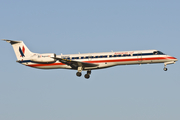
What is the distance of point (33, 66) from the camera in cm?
5269

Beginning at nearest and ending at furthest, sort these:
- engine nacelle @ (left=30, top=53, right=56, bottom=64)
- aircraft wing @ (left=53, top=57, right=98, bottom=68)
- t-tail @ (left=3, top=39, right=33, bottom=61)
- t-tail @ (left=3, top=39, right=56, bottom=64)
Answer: aircraft wing @ (left=53, top=57, right=98, bottom=68)
engine nacelle @ (left=30, top=53, right=56, bottom=64)
t-tail @ (left=3, top=39, right=56, bottom=64)
t-tail @ (left=3, top=39, right=33, bottom=61)

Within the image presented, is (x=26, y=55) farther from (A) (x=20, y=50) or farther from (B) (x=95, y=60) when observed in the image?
(B) (x=95, y=60)

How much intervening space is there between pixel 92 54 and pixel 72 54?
3.66m

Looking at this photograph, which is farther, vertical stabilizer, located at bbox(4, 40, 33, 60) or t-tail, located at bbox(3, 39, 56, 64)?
vertical stabilizer, located at bbox(4, 40, 33, 60)

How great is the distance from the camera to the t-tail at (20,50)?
5406cm

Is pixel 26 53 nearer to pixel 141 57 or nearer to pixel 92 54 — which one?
pixel 92 54

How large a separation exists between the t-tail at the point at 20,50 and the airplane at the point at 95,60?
1.93m

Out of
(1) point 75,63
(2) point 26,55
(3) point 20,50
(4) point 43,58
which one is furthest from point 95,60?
(3) point 20,50

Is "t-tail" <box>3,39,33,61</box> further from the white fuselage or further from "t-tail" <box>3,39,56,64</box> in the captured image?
the white fuselage

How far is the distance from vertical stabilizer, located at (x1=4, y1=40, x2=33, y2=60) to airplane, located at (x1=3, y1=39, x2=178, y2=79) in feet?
6.37

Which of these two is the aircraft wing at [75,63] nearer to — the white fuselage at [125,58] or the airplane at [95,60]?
the airplane at [95,60]

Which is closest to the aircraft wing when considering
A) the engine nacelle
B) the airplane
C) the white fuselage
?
the airplane

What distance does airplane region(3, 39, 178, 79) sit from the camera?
47.6 metres

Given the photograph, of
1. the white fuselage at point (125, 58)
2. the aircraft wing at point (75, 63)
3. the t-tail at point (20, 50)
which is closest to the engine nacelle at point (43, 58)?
the t-tail at point (20, 50)
